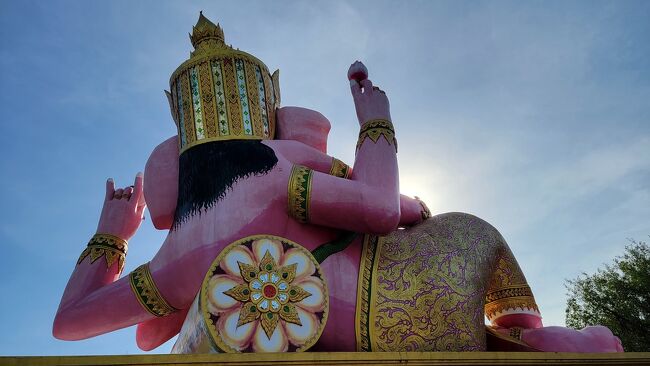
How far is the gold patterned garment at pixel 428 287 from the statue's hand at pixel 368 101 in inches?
36.6

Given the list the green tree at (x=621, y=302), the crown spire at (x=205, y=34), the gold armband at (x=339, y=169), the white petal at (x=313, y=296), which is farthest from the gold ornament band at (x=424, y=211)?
the green tree at (x=621, y=302)

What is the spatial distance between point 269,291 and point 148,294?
45.0 inches

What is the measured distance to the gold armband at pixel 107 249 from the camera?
5.11 meters

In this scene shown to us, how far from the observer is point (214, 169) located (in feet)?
15.9

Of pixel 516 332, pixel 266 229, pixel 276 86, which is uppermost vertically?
pixel 276 86

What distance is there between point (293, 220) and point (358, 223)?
472mm

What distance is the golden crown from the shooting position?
509 cm

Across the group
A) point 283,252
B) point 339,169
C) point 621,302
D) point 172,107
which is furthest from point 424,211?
point 621,302

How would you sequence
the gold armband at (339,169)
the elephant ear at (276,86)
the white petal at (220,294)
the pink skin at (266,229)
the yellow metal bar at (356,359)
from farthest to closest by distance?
the elephant ear at (276,86) → the gold armband at (339,169) → the pink skin at (266,229) → the white petal at (220,294) → the yellow metal bar at (356,359)

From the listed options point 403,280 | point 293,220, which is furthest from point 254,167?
point 403,280

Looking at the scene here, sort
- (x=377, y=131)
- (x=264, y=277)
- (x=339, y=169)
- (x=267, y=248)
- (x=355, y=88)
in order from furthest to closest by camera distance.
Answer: (x=355, y=88) < (x=339, y=169) < (x=377, y=131) < (x=267, y=248) < (x=264, y=277)

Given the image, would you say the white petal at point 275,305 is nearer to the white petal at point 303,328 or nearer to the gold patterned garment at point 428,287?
the white petal at point 303,328

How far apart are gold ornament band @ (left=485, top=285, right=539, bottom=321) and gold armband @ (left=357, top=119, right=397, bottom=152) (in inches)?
58.6

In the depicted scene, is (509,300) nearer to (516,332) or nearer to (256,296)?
(516,332)
